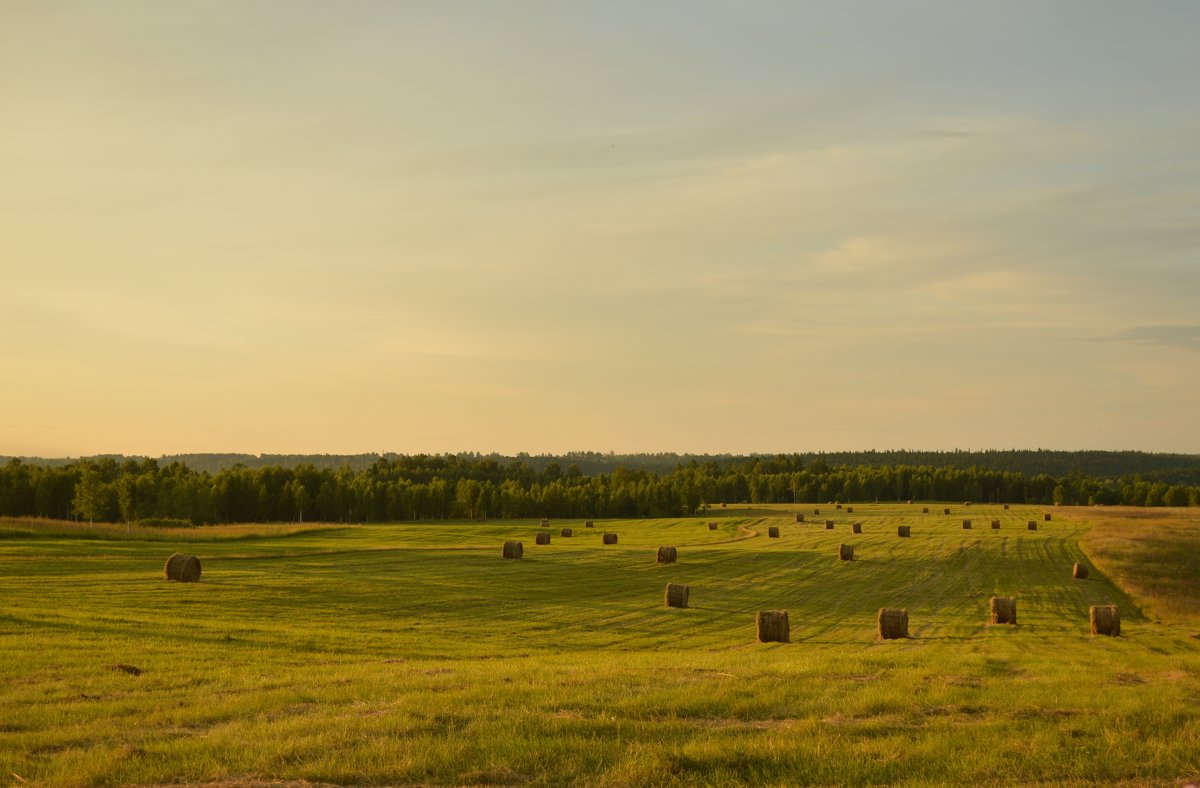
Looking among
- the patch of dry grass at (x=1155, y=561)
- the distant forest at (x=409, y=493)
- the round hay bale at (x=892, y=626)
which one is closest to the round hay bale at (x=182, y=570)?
the round hay bale at (x=892, y=626)

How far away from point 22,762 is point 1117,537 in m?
73.5

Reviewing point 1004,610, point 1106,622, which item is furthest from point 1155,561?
point 1106,622

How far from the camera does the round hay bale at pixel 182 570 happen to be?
123 feet

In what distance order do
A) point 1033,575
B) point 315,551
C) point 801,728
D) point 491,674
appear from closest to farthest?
point 801,728 → point 491,674 → point 1033,575 → point 315,551

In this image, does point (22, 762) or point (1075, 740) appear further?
point (1075, 740)

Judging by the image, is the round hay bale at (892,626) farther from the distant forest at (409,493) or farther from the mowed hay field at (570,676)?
the distant forest at (409,493)

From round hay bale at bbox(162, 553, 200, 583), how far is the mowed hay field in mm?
951

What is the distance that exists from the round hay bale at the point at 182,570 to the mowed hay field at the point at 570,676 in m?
0.95

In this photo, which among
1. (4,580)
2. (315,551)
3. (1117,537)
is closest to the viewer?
(4,580)

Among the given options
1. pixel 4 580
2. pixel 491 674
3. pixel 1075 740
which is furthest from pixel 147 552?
pixel 1075 740

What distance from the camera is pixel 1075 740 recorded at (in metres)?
11.7

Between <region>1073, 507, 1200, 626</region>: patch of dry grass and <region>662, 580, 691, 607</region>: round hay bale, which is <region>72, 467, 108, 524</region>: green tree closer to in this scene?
<region>662, 580, 691, 607</region>: round hay bale

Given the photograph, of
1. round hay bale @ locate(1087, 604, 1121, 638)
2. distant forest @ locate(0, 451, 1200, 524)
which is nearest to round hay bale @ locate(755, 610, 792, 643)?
round hay bale @ locate(1087, 604, 1121, 638)

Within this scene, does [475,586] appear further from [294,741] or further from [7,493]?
[7,493]
